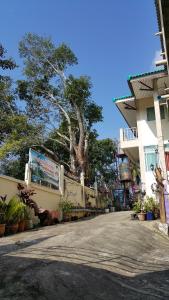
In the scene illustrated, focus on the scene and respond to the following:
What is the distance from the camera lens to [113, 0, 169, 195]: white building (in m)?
16.3

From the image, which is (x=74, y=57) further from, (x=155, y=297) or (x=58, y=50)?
(x=155, y=297)

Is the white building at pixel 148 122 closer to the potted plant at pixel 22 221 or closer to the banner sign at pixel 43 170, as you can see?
the banner sign at pixel 43 170

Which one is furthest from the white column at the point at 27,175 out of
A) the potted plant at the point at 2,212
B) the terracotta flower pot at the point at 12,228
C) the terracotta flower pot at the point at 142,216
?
the terracotta flower pot at the point at 142,216

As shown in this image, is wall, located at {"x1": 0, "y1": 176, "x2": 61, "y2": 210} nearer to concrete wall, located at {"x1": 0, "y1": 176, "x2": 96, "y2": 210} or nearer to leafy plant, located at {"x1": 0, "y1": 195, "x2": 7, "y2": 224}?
concrete wall, located at {"x1": 0, "y1": 176, "x2": 96, "y2": 210}

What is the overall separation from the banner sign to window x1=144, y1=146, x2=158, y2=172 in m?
5.06

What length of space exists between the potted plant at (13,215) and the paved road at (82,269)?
75.4 inches

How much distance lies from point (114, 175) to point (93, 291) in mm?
31180

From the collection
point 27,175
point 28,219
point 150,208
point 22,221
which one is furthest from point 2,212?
point 150,208

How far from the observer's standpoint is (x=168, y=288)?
475cm

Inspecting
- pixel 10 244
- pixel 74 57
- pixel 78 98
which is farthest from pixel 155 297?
pixel 74 57

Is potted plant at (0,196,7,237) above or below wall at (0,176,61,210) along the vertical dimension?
below

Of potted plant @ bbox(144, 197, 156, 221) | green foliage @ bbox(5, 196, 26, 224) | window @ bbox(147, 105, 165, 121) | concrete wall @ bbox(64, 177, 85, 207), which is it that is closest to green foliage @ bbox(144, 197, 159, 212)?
potted plant @ bbox(144, 197, 156, 221)

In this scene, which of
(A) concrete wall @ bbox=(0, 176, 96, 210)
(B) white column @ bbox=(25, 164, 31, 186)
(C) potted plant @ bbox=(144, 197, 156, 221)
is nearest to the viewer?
(A) concrete wall @ bbox=(0, 176, 96, 210)

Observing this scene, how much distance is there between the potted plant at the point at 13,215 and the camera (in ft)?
30.3
